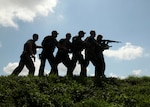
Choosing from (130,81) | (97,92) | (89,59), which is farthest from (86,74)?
(97,92)

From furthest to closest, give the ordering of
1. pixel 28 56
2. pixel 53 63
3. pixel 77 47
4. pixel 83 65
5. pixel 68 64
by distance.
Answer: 1. pixel 83 65
2. pixel 77 47
3. pixel 68 64
4. pixel 53 63
5. pixel 28 56

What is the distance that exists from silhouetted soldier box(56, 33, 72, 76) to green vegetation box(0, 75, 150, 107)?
84.6 inches

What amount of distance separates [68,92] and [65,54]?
190 inches

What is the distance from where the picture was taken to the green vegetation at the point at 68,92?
12688mm

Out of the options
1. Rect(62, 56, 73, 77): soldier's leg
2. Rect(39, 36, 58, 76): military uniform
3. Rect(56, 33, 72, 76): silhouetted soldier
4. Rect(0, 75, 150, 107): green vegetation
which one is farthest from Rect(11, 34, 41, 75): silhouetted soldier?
Rect(0, 75, 150, 107): green vegetation

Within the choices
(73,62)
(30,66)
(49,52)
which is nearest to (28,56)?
(30,66)

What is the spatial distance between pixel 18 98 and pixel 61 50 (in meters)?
6.34

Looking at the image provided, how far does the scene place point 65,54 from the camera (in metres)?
19.1

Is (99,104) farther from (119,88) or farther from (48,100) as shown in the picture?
(119,88)

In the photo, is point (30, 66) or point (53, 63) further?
point (53, 63)

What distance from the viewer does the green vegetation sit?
12.7m

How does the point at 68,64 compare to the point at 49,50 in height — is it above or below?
below

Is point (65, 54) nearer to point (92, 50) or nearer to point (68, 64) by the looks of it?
point (68, 64)

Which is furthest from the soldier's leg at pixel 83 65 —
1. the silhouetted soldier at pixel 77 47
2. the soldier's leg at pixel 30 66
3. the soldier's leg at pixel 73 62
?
the soldier's leg at pixel 30 66
